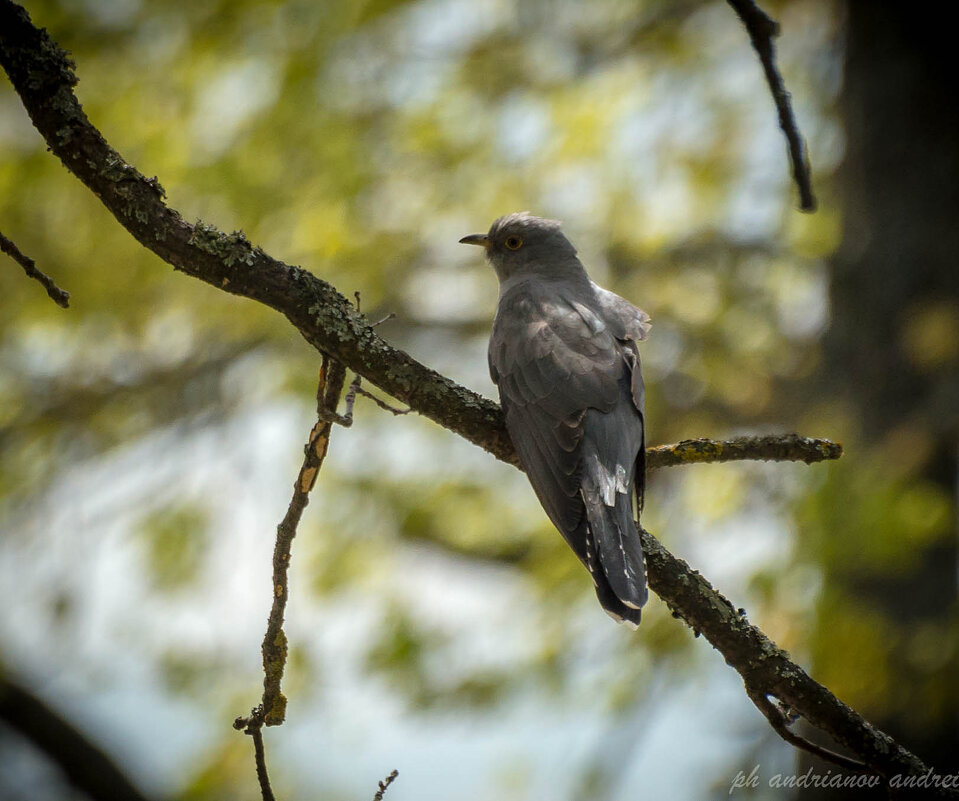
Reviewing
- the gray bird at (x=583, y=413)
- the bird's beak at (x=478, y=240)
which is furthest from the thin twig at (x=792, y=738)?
the bird's beak at (x=478, y=240)

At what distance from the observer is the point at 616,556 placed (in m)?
2.83

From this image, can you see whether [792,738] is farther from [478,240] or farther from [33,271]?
[478,240]

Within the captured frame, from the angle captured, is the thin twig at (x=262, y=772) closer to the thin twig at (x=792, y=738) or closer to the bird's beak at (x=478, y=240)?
the thin twig at (x=792, y=738)

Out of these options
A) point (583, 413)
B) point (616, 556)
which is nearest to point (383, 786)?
point (616, 556)

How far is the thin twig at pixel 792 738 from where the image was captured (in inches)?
96.4

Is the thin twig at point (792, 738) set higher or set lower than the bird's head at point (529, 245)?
lower

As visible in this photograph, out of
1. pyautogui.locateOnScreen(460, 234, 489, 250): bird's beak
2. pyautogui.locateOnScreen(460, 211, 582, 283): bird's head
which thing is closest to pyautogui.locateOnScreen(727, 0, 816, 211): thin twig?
pyautogui.locateOnScreen(460, 211, 582, 283): bird's head

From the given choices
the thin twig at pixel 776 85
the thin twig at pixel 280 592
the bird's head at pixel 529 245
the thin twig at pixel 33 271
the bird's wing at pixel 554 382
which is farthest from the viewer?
the bird's head at pixel 529 245

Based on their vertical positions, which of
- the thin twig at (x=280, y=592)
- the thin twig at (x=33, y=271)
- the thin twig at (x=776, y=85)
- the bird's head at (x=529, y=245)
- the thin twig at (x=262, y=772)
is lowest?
the thin twig at (x=262, y=772)

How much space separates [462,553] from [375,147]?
3186 mm

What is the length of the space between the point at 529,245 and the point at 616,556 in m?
2.66

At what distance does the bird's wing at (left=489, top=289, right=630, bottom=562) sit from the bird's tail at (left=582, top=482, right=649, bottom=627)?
0.19 feet

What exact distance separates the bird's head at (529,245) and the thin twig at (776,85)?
3002mm

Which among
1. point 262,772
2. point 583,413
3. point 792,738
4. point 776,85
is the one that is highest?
point 583,413
